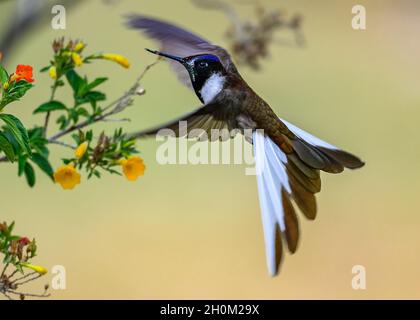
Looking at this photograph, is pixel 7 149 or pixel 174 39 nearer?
pixel 7 149

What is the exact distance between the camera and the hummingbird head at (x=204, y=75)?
1.89 metres

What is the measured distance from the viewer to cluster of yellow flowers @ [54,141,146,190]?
5.53 ft

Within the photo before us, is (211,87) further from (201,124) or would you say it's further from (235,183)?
(235,183)

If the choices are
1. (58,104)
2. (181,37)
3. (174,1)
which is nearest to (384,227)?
(174,1)

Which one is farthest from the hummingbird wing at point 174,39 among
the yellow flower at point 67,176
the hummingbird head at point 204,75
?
the yellow flower at point 67,176

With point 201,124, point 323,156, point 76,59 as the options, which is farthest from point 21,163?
point 323,156

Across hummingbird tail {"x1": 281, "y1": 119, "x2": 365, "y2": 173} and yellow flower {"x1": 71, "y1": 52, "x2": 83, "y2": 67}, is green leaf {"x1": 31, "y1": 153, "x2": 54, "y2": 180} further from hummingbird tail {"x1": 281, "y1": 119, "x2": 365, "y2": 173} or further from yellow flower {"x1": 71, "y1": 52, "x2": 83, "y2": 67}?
hummingbird tail {"x1": 281, "y1": 119, "x2": 365, "y2": 173}

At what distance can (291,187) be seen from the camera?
1.72m

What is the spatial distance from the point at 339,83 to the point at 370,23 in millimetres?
839

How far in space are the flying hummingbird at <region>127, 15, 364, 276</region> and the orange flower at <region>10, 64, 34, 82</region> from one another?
1.02 feet

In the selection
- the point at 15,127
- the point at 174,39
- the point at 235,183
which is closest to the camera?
the point at 15,127

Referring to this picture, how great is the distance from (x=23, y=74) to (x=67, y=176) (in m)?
0.36

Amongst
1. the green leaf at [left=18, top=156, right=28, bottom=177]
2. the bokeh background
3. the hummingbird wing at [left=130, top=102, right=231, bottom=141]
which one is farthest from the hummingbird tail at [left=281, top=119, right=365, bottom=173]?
the bokeh background

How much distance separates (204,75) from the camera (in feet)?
6.21
